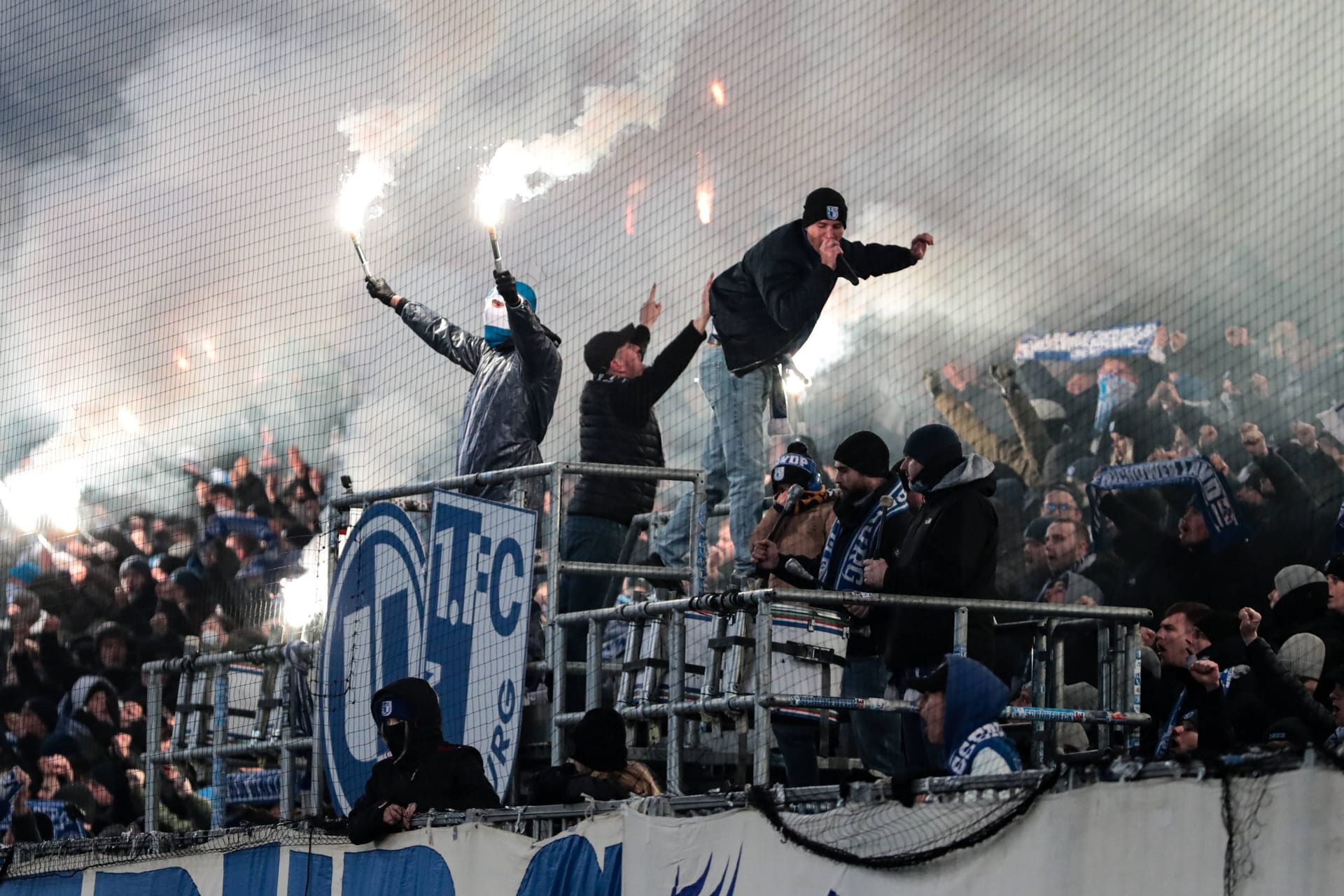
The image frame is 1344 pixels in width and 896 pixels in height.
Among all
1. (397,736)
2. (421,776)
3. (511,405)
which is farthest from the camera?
(511,405)

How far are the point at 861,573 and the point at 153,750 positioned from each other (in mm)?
4410

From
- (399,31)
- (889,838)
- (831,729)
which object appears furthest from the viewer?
(399,31)

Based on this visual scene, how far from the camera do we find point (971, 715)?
4652 millimetres

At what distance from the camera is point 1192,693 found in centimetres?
593

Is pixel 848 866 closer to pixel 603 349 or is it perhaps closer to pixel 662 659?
pixel 662 659

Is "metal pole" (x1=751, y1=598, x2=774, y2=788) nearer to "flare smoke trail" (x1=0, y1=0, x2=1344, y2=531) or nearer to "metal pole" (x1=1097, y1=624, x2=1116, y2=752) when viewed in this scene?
"metal pole" (x1=1097, y1=624, x2=1116, y2=752)

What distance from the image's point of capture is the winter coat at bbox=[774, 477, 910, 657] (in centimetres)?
606

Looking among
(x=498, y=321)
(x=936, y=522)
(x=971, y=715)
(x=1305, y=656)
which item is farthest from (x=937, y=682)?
(x=498, y=321)

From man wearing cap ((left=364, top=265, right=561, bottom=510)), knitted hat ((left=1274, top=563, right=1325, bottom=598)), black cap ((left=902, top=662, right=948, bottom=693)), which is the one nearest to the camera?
black cap ((left=902, top=662, right=948, bottom=693))

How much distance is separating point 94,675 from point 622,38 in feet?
17.7

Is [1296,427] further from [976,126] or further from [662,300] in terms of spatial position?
[662,300]

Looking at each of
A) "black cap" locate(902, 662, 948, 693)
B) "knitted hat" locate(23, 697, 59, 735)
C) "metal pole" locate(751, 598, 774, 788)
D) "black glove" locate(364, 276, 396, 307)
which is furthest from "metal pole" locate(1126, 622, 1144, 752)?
"knitted hat" locate(23, 697, 59, 735)

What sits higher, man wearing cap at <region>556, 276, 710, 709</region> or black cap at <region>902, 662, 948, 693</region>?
man wearing cap at <region>556, 276, 710, 709</region>

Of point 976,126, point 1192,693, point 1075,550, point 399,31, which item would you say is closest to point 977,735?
point 1192,693
